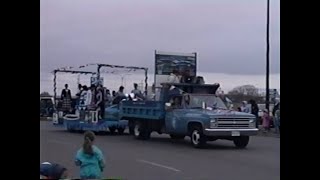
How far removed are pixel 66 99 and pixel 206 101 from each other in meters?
9.99

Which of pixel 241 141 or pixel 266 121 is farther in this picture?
pixel 266 121

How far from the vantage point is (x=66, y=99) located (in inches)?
1057

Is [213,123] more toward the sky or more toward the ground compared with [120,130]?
more toward the sky

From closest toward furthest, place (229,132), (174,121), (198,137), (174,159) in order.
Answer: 1. (174,159)
2. (229,132)
3. (198,137)
4. (174,121)

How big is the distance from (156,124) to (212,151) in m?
3.27

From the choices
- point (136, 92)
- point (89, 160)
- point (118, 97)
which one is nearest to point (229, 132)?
point (136, 92)

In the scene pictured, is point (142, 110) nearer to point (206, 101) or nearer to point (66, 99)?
point (206, 101)

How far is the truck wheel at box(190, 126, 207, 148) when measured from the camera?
17761 mm

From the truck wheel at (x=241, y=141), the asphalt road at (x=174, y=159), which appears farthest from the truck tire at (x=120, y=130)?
the truck wheel at (x=241, y=141)
